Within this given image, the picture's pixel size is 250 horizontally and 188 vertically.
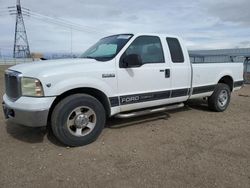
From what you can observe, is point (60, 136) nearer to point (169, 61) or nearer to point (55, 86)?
point (55, 86)

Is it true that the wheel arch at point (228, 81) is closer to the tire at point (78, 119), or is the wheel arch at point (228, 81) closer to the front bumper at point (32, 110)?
the tire at point (78, 119)

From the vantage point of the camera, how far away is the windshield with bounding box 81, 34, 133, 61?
482 centimetres

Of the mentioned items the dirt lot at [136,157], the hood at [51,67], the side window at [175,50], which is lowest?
the dirt lot at [136,157]

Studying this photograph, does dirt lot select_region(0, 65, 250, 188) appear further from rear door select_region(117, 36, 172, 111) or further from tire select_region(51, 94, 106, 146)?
rear door select_region(117, 36, 172, 111)

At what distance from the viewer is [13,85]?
4195 mm

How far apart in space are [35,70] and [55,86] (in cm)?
42

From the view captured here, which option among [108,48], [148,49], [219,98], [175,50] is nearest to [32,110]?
[108,48]

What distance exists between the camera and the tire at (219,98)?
6711 mm

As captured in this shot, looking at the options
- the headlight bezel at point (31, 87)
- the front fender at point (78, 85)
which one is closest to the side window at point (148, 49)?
the front fender at point (78, 85)

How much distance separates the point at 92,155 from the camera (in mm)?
3947

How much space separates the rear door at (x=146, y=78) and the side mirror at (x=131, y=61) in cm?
8

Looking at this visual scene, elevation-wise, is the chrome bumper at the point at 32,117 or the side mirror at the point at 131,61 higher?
the side mirror at the point at 131,61

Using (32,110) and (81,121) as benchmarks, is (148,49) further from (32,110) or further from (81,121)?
(32,110)

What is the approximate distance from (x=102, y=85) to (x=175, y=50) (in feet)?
7.10
